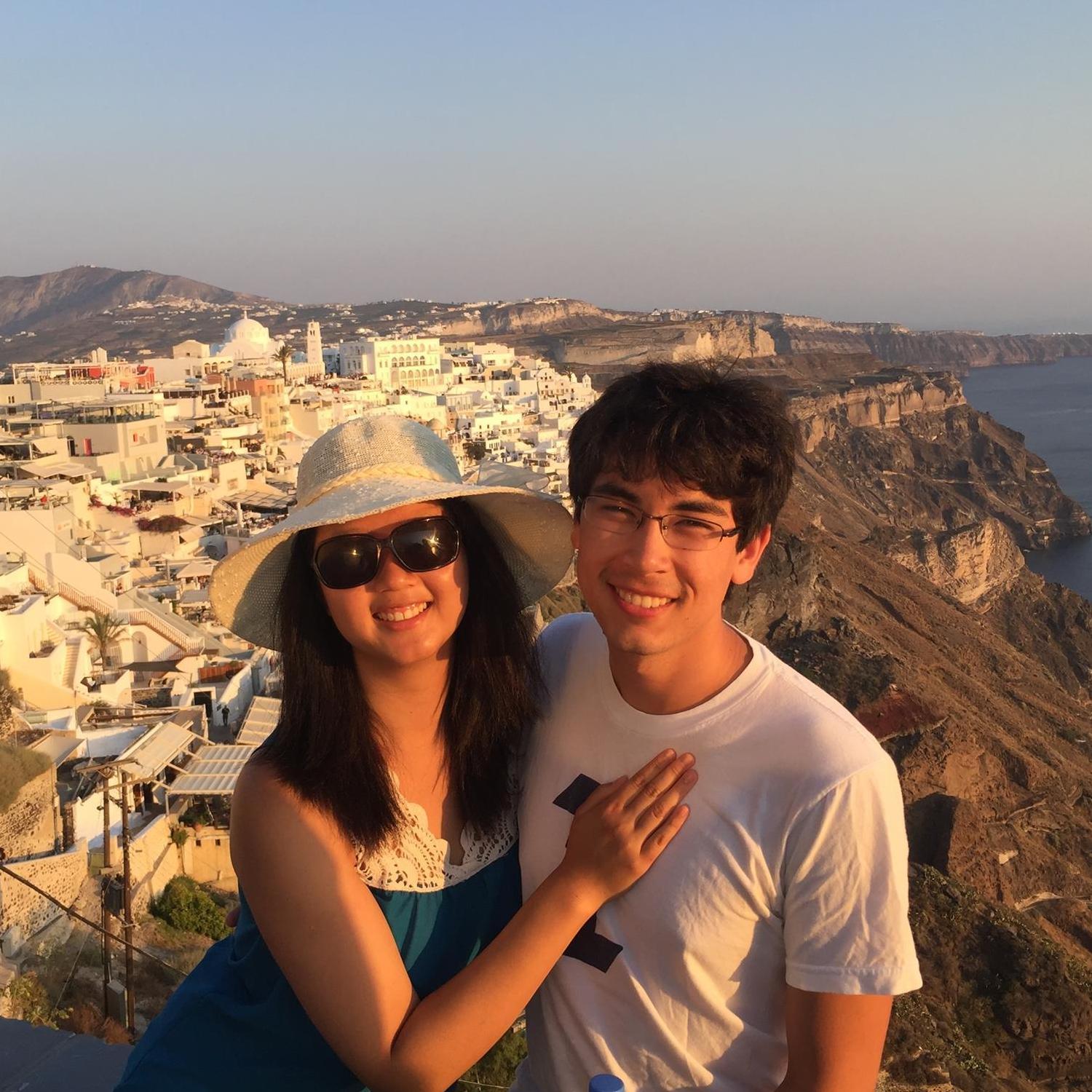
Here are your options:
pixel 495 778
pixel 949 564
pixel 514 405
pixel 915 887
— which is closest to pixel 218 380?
pixel 514 405

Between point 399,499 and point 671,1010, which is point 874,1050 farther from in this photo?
point 399,499

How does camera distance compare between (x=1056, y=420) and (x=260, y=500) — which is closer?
(x=260, y=500)

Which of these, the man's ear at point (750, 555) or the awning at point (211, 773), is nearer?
the man's ear at point (750, 555)

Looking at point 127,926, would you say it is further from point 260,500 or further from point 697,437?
point 260,500

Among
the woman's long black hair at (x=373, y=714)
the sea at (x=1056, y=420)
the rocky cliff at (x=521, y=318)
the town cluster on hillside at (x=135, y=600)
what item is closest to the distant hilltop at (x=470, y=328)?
the rocky cliff at (x=521, y=318)

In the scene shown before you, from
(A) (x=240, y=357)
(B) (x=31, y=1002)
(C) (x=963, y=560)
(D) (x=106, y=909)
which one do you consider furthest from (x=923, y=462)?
(B) (x=31, y=1002)

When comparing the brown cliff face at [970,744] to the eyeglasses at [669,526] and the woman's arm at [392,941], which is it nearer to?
the woman's arm at [392,941]
